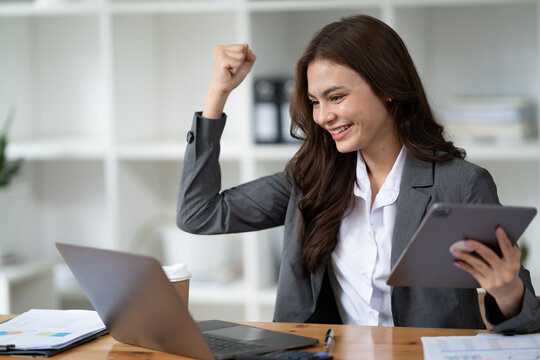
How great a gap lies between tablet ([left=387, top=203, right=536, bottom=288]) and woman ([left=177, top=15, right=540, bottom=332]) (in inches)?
13.1

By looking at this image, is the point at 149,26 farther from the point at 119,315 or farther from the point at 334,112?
the point at 119,315

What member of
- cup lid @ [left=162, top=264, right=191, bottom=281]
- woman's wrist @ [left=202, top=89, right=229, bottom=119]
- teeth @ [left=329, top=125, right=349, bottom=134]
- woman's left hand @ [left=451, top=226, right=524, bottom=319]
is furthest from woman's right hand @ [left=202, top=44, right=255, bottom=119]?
woman's left hand @ [left=451, top=226, right=524, bottom=319]

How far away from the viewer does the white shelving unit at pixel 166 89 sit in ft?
9.68

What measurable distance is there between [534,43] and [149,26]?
66.8 inches

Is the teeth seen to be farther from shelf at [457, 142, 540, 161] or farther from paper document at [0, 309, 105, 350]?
shelf at [457, 142, 540, 161]

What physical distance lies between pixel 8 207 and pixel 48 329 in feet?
5.48

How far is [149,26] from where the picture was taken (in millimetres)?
3332

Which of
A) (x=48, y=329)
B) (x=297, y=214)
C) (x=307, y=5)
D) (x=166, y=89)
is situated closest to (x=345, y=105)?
(x=297, y=214)

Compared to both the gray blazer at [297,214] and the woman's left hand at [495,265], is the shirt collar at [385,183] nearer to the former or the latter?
the gray blazer at [297,214]

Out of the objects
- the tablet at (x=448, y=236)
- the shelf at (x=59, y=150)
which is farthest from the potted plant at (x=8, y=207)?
the tablet at (x=448, y=236)

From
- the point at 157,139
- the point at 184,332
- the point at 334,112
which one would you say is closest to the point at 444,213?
the point at 184,332

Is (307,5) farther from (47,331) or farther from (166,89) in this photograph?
(47,331)

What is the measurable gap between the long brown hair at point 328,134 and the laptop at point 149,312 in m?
0.48

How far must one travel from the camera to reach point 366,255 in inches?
71.7
